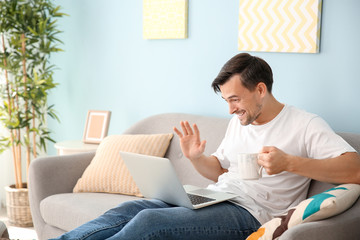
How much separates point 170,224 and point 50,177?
48.6 inches

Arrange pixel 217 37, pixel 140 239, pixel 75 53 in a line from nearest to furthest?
pixel 140 239
pixel 217 37
pixel 75 53

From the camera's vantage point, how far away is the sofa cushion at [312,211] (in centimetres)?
178

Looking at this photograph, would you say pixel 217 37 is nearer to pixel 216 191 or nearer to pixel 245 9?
pixel 245 9

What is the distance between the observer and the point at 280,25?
2.70 metres

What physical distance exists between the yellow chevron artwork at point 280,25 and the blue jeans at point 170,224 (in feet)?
3.18

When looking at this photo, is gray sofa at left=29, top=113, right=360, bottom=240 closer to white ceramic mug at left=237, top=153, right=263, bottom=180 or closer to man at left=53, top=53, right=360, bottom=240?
man at left=53, top=53, right=360, bottom=240

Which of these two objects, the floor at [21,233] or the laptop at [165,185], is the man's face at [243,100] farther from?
the floor at [21,233]

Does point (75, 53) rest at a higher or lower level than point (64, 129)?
higher

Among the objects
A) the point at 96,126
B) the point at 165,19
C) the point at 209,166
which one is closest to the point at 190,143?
the point at 209,166

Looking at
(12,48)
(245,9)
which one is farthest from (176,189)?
(12,48)

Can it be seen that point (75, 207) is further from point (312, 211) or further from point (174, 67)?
point (312, 211)

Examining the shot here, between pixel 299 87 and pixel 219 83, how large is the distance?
0.61 metres

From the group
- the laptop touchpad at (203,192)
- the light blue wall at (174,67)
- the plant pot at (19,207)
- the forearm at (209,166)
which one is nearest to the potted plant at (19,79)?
the plant pot at (19,207)

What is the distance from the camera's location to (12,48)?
3.99 m
